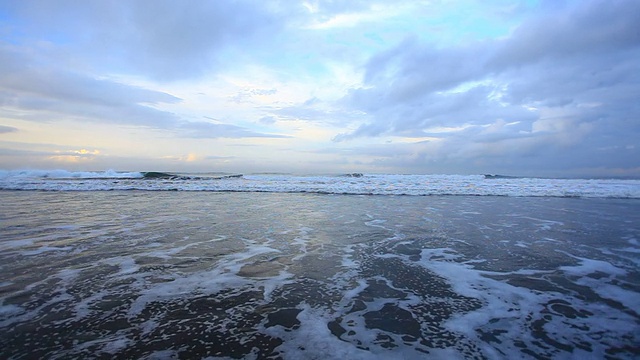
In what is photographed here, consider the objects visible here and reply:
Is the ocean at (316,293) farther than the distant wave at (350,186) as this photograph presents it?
No

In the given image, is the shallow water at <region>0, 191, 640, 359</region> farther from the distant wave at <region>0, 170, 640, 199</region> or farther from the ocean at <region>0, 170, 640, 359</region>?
the distant wave at <region>0, 170, 640, 199</region>

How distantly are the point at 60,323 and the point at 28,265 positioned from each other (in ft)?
9.30

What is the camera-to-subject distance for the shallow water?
282 cm

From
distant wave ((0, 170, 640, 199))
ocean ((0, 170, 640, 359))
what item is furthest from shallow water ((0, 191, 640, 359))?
distant wave ((0, 170, 640, 199))

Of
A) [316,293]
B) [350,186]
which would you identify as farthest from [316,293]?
[350,186]

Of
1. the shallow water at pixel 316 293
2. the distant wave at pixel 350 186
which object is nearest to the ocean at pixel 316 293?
the shallow water at pixel 316 293

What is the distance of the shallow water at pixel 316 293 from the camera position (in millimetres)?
2822

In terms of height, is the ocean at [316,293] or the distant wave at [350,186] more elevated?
the distant wave at [350,186]

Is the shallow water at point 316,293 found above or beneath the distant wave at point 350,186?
beneath

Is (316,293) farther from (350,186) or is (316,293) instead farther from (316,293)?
(350,186)

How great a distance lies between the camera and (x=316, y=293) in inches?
158

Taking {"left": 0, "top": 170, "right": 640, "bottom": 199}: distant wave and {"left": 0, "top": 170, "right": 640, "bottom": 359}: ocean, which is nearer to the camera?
{"left": 0, "top": 170, "right": 640, "bottom": 359}: ocean

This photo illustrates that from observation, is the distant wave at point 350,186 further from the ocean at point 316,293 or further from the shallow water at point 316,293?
the shallow water at point 316,293

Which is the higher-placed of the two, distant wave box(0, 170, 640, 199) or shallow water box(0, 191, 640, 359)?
distant wave box(0, 170, 640, 199)
